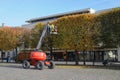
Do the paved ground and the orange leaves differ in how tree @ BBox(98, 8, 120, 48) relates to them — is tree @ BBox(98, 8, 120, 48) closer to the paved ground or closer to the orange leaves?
the paved ground

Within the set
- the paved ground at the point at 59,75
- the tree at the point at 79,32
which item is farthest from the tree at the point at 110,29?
the paved ground at the point at 59,75

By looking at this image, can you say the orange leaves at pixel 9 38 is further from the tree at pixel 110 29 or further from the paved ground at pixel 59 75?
the paved ground at pixel 59 75

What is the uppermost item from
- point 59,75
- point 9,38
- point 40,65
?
point 9,38

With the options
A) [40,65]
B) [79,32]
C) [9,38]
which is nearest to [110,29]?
[79,32]

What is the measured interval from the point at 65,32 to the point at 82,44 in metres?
4.40

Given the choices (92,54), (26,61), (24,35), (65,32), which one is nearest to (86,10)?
(92,54)

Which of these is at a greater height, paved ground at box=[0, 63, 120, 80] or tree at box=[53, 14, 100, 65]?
tree at box=[53, 14, 100, 65]

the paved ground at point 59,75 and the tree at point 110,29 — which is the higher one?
the tree at point 110,29

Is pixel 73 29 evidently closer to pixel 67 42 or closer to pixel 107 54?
pixel 67 42

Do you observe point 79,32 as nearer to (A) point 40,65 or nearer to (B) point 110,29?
(B) point 110,29

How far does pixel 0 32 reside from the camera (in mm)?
71938

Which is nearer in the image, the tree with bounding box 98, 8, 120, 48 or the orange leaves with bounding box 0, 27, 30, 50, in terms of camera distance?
the tree with bounding box 98, 8, 120, 48

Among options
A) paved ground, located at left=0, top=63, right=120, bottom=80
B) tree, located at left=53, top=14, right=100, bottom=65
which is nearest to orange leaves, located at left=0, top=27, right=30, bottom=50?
tree, located at left=53, top=14, right=100, bottom=65

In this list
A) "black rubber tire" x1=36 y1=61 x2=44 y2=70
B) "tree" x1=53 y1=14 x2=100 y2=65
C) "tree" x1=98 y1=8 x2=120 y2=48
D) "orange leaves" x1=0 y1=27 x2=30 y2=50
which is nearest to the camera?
"black rubber tire" x1=36 y1=61 x2=44 y2=70
